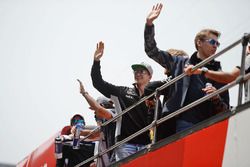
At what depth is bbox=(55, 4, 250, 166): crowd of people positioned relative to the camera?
18.4 ft

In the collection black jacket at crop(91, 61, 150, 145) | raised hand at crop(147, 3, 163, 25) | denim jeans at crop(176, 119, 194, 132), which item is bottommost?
denim jeans at crop(176, 119, 194, 132)

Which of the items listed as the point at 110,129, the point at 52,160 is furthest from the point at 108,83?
the point at 52,160

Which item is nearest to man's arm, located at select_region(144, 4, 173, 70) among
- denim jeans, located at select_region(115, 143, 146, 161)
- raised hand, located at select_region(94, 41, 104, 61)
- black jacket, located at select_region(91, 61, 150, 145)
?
black jacket, located at select_region(91, 61, 150, 145)

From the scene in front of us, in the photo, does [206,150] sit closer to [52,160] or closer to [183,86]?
[183,86]

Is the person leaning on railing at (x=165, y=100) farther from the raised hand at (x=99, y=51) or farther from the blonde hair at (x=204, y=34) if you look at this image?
the raised hand at (x=99, y=51)

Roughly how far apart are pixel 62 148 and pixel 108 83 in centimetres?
212

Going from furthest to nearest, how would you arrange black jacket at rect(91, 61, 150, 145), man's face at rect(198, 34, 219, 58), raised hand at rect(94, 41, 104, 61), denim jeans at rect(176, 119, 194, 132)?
raised hand at rect(94, 41, 104, 61), black jacket at rect(91, 61, 150, 145), man's face at rect(198, 34, 219, 58), denim jeans at rect(176, 119, 194, 132)

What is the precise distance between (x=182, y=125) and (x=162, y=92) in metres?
0.80

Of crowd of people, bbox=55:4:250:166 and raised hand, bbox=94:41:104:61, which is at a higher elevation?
raised hand, bbox=94:41:104:61

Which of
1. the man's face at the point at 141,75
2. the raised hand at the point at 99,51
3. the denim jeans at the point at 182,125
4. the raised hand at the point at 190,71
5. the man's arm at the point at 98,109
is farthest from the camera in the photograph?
the raised hand at the point at 99,51

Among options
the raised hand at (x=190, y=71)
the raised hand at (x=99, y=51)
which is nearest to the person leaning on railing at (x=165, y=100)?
the raised hand at (x=190, y=71)

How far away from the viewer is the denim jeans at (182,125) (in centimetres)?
559

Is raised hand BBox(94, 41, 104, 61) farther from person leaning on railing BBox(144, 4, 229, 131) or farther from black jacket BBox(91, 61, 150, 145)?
person leaning on railing BBox(144, 4, 229, 131)

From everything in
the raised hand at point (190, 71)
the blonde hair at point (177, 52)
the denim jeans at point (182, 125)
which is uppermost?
the blonde hair at point (177, 52)
